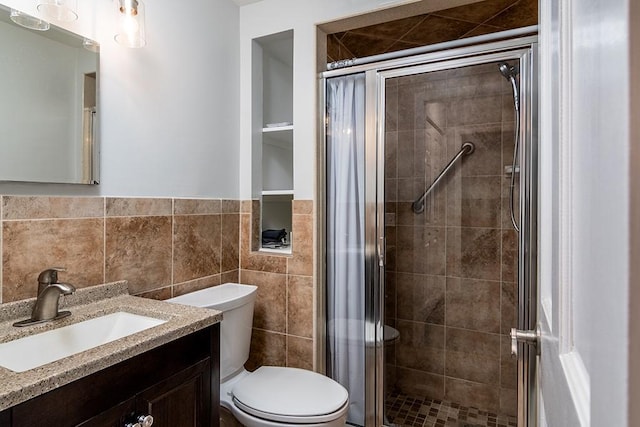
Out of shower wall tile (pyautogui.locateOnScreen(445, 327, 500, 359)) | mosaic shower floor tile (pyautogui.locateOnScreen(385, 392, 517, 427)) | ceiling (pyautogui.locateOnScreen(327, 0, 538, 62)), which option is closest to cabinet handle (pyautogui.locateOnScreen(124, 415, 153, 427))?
mosaic shower floor tile (pyautogui.locateOnScreen(385, 392, 517, 427))

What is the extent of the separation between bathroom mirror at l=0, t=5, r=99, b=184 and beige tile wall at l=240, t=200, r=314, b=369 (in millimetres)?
949

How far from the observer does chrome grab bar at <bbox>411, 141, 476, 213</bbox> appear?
79.4 inches

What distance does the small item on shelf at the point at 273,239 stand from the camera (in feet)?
7.22

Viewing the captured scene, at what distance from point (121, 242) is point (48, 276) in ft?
1.09

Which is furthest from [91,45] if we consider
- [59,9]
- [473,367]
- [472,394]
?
[472,394]

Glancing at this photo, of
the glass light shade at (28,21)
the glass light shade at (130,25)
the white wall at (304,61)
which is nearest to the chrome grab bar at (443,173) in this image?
the white wall at (304,61)

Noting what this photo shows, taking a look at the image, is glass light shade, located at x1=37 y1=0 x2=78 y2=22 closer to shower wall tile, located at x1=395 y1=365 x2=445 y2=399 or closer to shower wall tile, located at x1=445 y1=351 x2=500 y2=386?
shower wall tile, located at x1=395 y1=365 x2=445 y2=399

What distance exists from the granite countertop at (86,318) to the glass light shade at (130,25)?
951 mm

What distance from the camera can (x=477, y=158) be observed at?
6.59 ft

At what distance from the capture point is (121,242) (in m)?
1.52

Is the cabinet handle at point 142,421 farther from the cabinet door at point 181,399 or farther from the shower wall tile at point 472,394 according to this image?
the shower wall tile at point 472,394

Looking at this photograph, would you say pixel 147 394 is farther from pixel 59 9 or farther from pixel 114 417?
pixel 59 9

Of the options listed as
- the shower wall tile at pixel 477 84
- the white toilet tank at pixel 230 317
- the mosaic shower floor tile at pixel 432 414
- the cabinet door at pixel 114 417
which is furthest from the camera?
the mosaic shower floor tile at pixel 432 414

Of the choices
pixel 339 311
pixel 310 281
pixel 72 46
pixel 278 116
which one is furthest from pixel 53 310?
pixel 278 116
